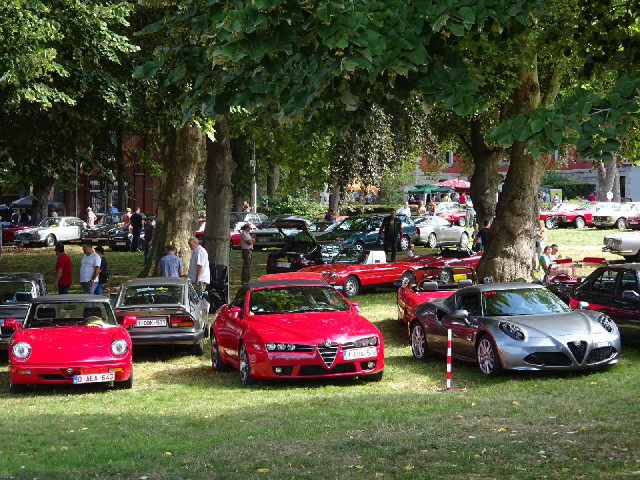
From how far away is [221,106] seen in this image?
27.5ft

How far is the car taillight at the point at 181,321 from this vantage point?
15328mm

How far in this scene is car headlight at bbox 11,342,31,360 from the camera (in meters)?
12.5

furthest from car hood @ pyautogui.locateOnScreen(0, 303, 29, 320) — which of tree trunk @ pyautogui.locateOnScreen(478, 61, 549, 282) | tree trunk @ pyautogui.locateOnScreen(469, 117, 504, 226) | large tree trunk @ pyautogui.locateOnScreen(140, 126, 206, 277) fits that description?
tree trunk @ pyautogui.locateOnScreen(469, 117, 504, 226)

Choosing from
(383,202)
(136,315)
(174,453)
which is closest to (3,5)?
(136,315)

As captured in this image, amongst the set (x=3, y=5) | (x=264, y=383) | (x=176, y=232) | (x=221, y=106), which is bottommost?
(x=264, y=383)

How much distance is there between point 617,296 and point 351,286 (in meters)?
10.2

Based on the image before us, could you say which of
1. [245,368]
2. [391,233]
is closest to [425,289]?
[245,368]

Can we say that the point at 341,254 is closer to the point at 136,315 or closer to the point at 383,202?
the point at 136,315

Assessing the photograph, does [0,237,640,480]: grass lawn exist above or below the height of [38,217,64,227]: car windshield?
below

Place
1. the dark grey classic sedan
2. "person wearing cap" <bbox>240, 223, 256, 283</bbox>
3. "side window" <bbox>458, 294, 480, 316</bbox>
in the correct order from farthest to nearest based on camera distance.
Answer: "person wearing cap" <bbox>240, 223, 256, 283</bbox> → the dark grey classic sedan → "side window" <bbox>458, 294, 480, 316</bbox>

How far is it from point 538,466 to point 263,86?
3.88 metres

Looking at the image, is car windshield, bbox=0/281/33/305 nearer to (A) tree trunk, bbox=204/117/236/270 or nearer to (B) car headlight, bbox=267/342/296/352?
(B) car headlight, bbox=267/342/296/352

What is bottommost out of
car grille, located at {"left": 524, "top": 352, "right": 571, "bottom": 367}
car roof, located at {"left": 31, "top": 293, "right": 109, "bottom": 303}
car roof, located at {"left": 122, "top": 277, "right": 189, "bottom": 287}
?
car grille, located at {"left": 524, "top": 352, "right": 571, "bottom": 367}

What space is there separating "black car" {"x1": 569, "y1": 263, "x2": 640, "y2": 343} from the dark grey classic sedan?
632 centimetres
